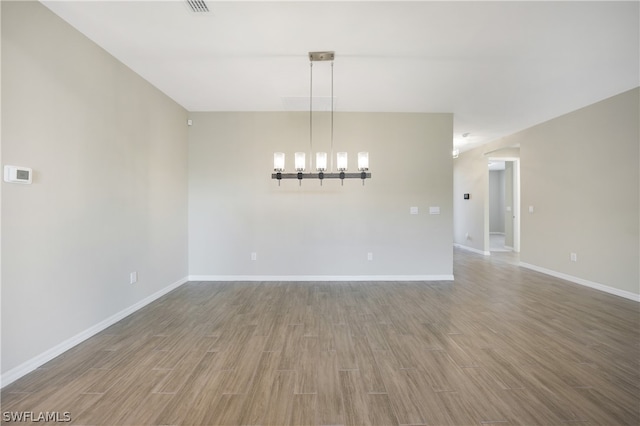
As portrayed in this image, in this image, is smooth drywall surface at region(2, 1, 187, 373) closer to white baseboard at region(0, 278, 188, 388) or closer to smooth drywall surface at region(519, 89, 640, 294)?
white baseboard at region(0, 278, 188, 388)

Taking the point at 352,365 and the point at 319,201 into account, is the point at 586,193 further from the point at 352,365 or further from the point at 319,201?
the point at 352,365

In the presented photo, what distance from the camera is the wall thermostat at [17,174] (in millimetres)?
1700

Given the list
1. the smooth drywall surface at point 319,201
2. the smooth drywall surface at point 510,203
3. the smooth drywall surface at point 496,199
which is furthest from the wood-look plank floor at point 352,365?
the smooth drywall surface at point 496,199

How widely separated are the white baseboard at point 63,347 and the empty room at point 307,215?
2cm

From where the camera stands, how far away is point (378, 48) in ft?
8.11

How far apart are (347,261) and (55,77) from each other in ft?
13.5

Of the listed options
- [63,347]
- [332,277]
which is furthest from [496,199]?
[63,347]

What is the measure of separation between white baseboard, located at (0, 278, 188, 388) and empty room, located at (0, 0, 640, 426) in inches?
0.6

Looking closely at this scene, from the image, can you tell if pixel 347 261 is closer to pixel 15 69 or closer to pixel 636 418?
pixel 636 418

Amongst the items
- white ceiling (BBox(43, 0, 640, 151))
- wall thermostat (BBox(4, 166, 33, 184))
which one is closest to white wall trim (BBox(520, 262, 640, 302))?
white ceiling (BBox(43, 0, 640, 151))

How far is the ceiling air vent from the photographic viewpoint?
1919 millimetres

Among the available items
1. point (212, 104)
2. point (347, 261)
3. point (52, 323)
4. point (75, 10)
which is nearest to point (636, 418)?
point (347, 261)

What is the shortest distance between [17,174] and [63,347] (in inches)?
60.7

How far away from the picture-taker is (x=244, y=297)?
3430 mm
